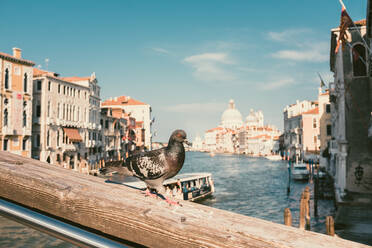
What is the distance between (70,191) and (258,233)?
670mm

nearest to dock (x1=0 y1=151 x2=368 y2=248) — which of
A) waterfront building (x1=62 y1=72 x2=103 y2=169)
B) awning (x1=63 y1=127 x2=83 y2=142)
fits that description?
awning (x1=63 y1=127 x2=83 y2=142)

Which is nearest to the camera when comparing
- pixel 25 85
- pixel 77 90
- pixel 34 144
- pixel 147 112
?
pixel 25 85

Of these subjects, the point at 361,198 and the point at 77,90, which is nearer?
the point at 361,198

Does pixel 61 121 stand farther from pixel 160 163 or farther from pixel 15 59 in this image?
pixel 160 163

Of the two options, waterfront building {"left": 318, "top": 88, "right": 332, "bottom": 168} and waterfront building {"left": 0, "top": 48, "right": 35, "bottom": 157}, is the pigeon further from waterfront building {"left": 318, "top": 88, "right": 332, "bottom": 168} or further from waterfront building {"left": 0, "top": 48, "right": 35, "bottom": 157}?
waterfront building {"left": 318, "top": 88, "right": 332, "bottom": 168}

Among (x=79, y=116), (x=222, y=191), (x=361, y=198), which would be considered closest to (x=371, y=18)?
(x=361, y=198)

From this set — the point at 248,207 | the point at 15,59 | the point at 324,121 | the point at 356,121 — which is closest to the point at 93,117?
the point at 15,59

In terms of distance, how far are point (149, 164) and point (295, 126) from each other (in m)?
76.1

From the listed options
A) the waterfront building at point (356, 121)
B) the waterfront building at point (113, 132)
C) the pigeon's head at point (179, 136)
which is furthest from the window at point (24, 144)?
the pigeon's head at point (179, 136)

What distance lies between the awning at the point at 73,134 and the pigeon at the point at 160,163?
3293cm

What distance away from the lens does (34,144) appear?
30.0 meters

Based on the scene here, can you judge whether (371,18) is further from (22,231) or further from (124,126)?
(124,126)

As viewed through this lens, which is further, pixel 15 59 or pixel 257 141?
pixel 257 141

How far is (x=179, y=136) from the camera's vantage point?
2414mm
